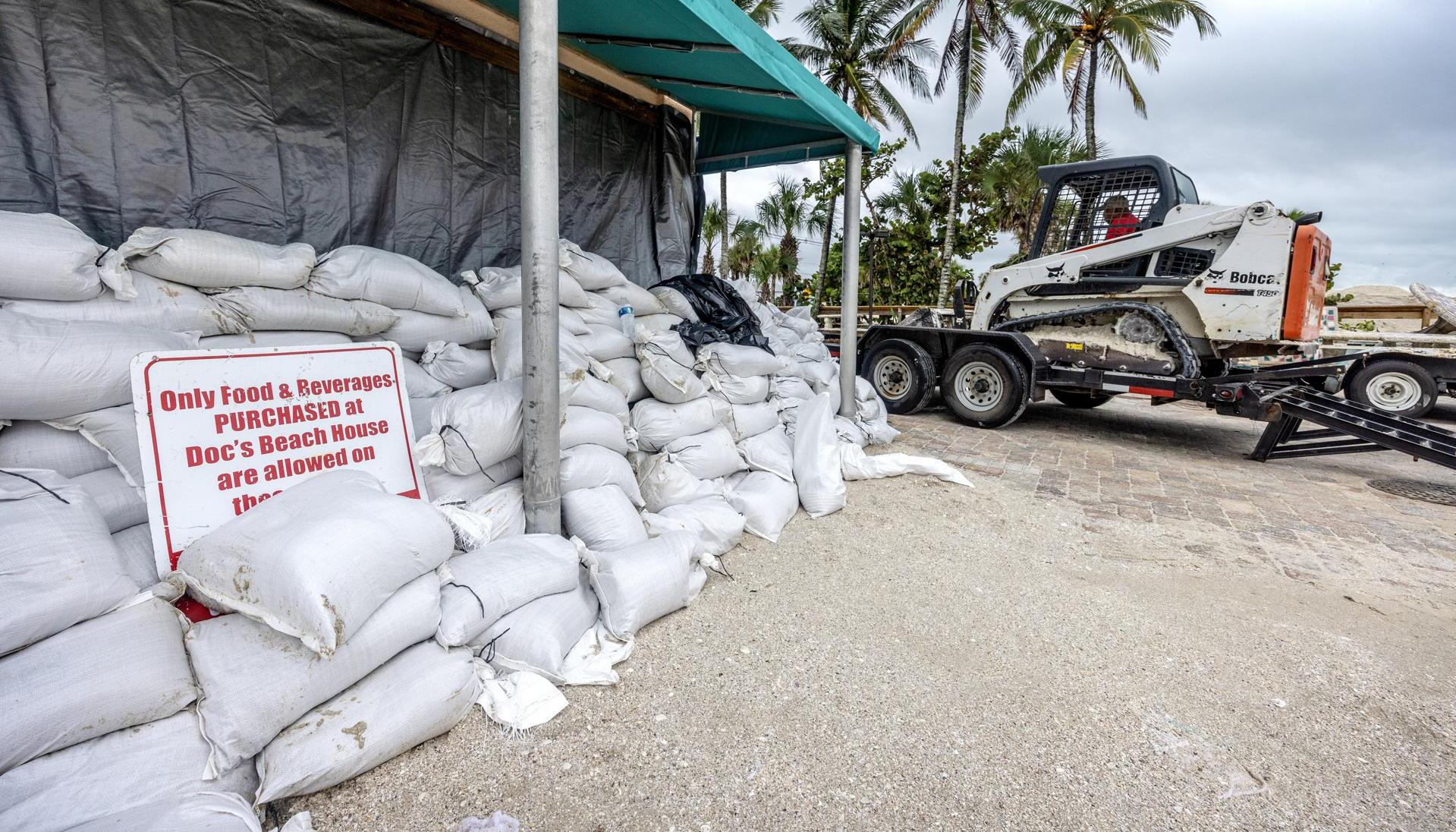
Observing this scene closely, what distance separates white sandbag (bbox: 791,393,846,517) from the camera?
3500 millimetres

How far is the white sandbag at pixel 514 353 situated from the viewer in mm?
2740

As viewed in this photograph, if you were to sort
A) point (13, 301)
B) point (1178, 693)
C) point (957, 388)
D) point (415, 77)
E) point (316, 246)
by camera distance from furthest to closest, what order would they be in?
point (957, 388)
point (415, 77)
point (316, 246)
point (1178, 693)
point (13, 301)

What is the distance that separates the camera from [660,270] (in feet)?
17.3

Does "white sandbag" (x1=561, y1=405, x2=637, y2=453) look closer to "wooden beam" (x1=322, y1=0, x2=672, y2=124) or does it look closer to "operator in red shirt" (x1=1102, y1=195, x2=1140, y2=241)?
"wooden beam" (x1=322, y1=0, x2=672, y2=124)

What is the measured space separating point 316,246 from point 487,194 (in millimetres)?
1036

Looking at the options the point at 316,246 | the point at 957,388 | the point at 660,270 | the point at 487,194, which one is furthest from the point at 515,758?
the point at 957,388

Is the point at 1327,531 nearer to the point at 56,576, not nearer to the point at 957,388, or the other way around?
the point at 957,388

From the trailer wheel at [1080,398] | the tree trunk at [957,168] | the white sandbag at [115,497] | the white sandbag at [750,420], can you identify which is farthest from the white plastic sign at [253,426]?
the tree trunk at [957,168]

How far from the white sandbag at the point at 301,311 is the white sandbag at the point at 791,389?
2.43 meters

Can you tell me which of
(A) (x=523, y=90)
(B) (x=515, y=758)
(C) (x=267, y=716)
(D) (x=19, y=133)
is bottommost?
(B) (x=515, y=758)

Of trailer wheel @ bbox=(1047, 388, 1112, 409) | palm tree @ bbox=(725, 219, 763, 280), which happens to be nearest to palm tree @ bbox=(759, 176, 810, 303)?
palm tree @ bbox=(725, 219, 763, 280)

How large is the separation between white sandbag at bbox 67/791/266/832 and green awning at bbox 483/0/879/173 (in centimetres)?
292

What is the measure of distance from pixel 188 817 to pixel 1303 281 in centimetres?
679

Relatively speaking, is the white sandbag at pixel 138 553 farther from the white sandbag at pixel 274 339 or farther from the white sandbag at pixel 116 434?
the white sandbag at pixel 274 339
